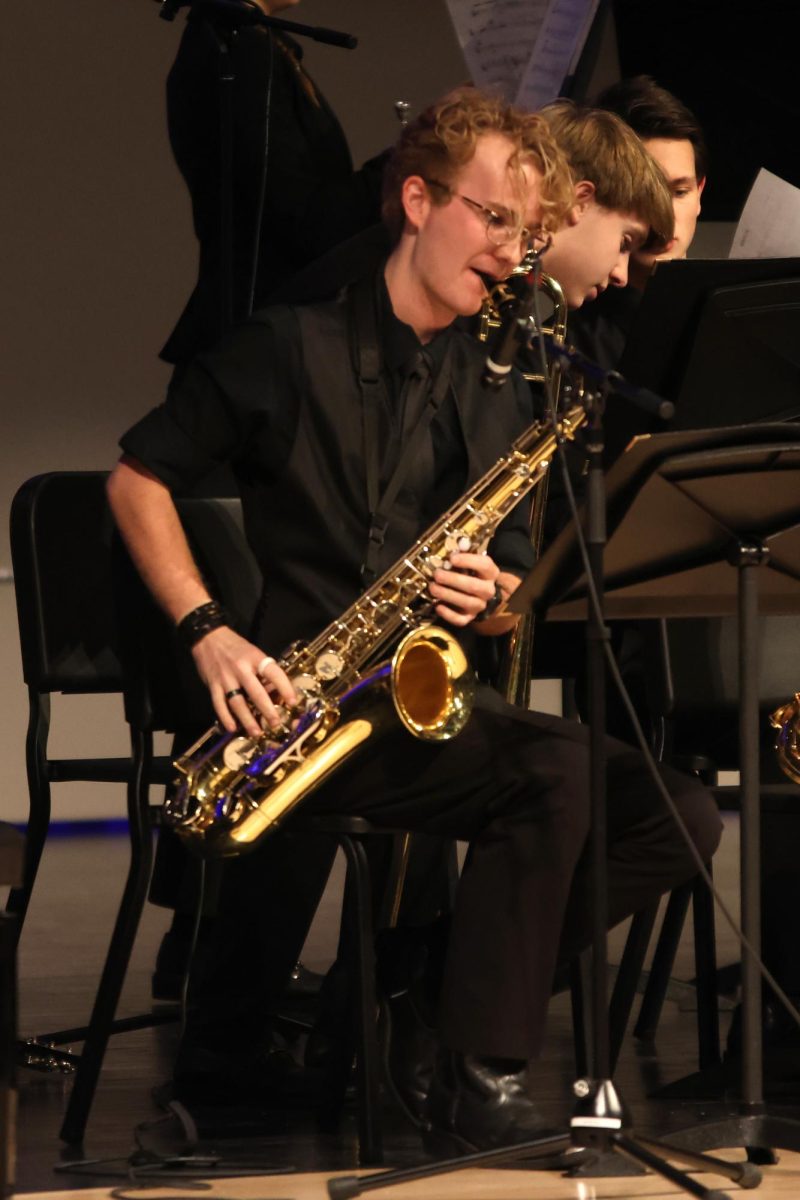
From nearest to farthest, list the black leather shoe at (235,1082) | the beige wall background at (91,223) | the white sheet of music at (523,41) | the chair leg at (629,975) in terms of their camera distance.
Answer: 1. the black leather shoe at (235,1082)
2. the chair leg at (629,975)
3. the white sheet of music at (523,41)
4. the beige wall background at (91,223)

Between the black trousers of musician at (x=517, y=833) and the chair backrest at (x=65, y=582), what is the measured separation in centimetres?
82

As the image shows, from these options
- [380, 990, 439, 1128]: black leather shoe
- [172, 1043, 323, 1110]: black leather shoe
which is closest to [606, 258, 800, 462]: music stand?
[380, 990, 439, 1128]: black leather shoe

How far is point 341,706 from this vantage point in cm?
259

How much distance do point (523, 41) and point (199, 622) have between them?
139cm

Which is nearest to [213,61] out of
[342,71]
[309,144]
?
[309,144]

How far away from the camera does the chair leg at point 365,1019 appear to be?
2402 millimetres

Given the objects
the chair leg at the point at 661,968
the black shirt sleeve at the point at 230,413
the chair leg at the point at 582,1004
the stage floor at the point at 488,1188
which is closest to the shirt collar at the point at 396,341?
the black shirt sleeve at the point at 230,413

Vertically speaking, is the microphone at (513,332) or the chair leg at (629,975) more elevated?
the microphone at (513,332)

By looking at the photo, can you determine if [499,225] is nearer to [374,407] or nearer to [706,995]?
[374,407]

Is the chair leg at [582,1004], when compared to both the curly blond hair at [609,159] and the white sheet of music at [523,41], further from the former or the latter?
the white sheet of music at [523,41]

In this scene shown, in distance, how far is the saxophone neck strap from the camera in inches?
104

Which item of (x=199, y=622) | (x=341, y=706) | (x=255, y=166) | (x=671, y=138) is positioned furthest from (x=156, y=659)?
(x=671, y=138)

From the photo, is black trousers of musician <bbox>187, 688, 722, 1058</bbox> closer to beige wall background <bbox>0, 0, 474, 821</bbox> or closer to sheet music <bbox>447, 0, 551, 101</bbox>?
sheet music <bbox>447, 0, 551, 101</bbox>

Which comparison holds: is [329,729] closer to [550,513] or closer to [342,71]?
[550,513]
